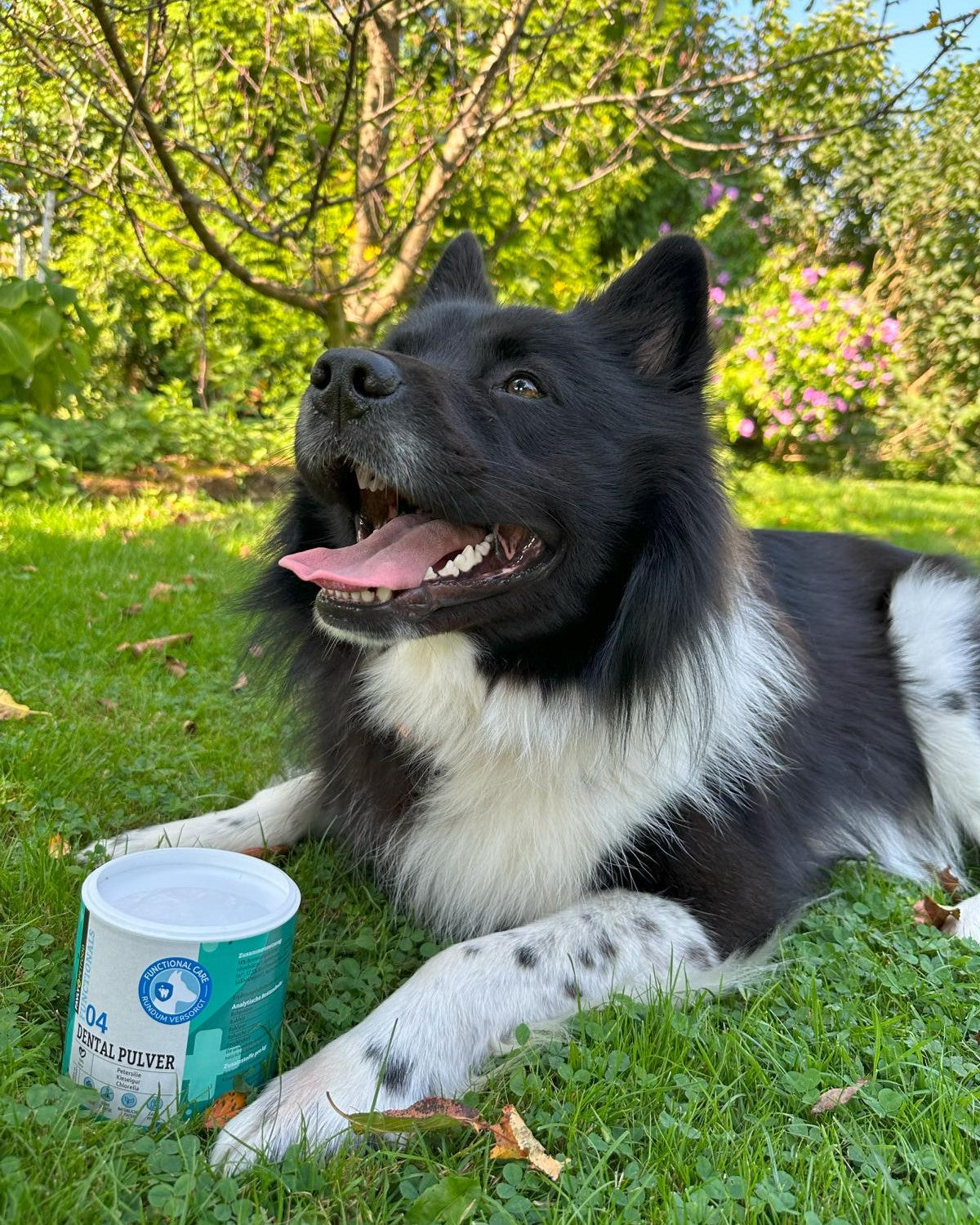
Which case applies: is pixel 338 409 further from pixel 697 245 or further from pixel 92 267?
pixel 92 267

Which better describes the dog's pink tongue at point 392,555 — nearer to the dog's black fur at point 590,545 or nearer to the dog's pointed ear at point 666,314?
the dog's black fur at point 590,545

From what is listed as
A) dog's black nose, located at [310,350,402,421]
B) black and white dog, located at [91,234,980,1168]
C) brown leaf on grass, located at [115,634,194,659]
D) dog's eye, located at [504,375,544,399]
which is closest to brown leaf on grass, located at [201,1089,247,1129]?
black and white dog, located at [91,234,980,1168]

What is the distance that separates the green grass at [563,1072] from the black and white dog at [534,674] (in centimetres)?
14

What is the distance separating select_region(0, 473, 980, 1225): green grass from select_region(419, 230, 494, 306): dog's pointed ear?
1220 mm

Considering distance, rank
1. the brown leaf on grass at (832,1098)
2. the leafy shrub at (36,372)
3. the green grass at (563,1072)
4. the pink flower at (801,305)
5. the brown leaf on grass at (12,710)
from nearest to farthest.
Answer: the green grass at (563,1072), the brown leaf on grass at (832,1098), the brown leaf on grass at (12,710), the leafy shrub at (36,372), the pink flower at (801,305)

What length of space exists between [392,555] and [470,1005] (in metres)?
0.95

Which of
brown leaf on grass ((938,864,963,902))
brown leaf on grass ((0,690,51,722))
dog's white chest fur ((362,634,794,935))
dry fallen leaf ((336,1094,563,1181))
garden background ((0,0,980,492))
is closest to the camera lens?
dry fallen leaf ((336,1094,563,1181))

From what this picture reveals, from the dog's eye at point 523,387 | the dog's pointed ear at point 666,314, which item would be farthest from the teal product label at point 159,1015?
the dog's pointed ear at point 666,314

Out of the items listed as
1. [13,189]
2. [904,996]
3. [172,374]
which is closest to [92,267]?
[172,374]

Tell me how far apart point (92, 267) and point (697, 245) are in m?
8.19

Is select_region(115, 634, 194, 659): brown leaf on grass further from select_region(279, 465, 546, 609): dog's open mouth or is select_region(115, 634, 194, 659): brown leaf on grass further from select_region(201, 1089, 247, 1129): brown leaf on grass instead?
select_region(201, 1089, 247, 1129): brown leaf on grass

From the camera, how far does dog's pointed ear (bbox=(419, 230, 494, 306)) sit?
3.01 meters

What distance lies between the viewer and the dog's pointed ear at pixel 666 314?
244cm

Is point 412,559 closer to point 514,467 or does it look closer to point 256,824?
point 514,467
